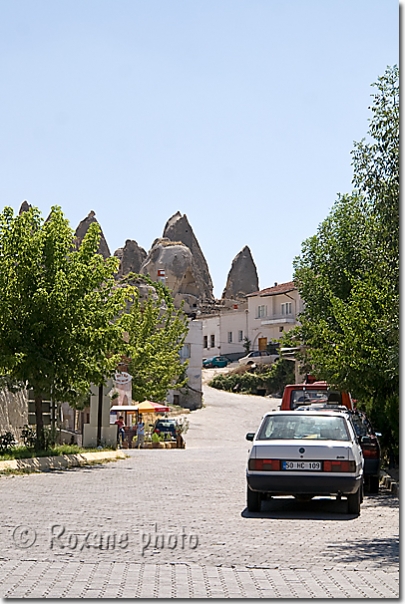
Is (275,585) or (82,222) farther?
(82,222)

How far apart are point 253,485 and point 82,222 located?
112 m

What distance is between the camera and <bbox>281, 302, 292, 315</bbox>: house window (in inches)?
3265

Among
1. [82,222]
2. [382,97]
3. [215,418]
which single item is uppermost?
[82,222]

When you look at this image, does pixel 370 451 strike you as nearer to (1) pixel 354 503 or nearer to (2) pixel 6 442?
A: (1) pixel 354 503

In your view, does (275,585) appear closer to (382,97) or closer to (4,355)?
(382,97)

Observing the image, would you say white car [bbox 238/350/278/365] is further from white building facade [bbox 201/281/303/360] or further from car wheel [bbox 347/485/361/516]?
car wheel [bbox 347/485/361/516]

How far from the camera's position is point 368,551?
32.9 ft

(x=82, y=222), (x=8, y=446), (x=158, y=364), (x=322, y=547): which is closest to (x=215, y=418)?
(x=158, y=364)

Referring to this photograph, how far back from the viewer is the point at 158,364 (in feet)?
189

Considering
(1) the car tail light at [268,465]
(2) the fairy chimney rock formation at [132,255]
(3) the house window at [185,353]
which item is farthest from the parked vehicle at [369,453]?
(2) the fairy chimney rock formation at [132,255]

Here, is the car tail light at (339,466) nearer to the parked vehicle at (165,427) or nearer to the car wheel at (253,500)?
the car wheel at (253,500)

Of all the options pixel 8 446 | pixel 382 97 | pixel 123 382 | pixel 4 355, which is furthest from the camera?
pixel 123 382

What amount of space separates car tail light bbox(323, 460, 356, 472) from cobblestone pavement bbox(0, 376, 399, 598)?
2.43 feet

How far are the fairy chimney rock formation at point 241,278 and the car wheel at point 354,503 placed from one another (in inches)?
4338
